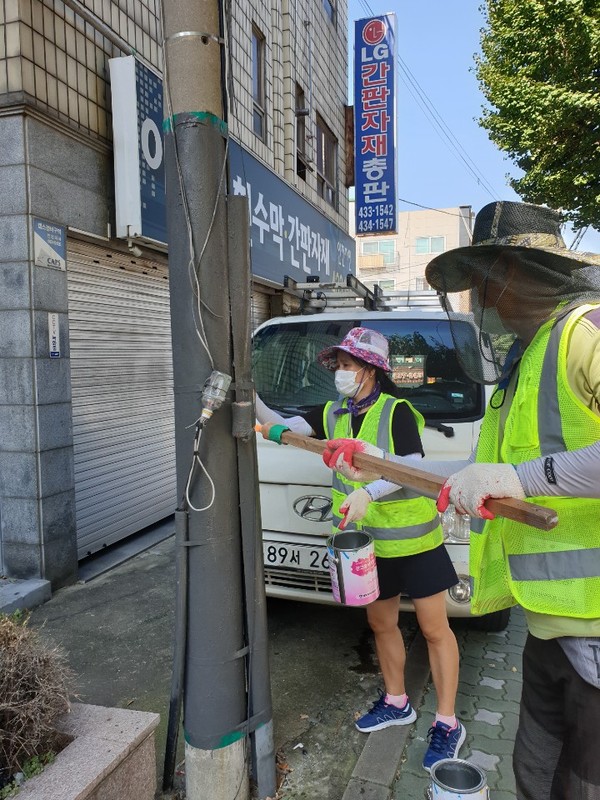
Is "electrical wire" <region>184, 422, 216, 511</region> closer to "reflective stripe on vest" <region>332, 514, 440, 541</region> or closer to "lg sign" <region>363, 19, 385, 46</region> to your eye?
"reflective stripe on vest" <region>332, 514, 440, 541</region>

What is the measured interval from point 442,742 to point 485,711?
1.79ft

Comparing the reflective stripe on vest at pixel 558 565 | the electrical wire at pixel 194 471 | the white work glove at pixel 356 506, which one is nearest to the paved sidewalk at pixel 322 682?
the white work glove at pixel 356 506

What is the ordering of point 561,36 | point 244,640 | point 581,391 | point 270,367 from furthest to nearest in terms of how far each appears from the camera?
point 561,36, point 270,367, point 244,640, point 581,391

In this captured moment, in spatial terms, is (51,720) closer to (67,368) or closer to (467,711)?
(467,711)

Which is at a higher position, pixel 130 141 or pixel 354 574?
pixel 130 141

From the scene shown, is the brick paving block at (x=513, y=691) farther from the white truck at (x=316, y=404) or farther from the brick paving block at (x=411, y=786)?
the brick paving block at (x=411, y=786)

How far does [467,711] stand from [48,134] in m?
4.87

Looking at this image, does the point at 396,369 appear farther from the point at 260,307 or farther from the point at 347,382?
the point at 260,307

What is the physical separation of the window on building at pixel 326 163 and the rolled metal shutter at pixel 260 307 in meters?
3.45

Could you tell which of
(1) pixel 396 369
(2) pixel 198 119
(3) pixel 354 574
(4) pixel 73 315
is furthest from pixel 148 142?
(3) pixel 354 574

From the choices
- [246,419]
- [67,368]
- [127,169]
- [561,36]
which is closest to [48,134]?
[127,169]

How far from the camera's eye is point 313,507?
11.9 ft

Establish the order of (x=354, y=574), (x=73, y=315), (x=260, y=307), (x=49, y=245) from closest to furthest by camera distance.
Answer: (x=354, y=574)
(x=49, y=245)
(x=73, y=315)
(x=260, y=307)

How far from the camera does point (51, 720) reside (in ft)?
7.00
